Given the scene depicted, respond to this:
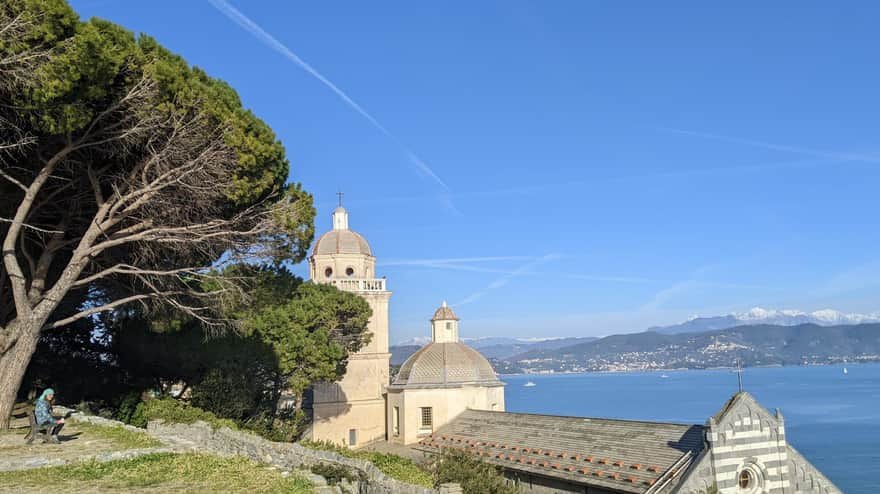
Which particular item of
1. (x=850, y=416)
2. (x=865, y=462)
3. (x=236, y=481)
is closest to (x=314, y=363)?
(x=236, y=481)

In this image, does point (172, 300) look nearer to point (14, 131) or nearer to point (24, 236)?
point (24, 236)

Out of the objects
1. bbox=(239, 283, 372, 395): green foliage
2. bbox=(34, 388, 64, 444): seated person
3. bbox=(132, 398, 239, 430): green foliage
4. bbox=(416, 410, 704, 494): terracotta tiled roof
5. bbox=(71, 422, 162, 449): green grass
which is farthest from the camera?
bbox=(239, 283, 372, 395): green foliage

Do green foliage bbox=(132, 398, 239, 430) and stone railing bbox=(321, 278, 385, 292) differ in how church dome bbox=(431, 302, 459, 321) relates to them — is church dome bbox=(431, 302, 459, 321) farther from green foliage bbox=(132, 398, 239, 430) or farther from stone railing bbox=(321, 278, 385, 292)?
green foliage bbox=(132, 398, 239, 430)

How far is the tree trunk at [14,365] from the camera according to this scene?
17703 mm

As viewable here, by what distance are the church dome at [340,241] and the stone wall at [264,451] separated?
97.3ft

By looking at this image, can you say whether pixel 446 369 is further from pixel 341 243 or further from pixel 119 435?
pixel 119 435

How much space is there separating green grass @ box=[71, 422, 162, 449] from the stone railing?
3054cm

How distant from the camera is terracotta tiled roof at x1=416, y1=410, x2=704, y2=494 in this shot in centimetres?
2562

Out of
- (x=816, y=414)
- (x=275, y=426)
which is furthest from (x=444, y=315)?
(x=816, y=414)

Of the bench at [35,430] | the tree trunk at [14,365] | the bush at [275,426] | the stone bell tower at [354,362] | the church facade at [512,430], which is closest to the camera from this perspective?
the bench at [35,430]

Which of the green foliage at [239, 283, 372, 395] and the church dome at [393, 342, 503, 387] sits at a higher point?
the green foliage at [239, 283, 372, 395]

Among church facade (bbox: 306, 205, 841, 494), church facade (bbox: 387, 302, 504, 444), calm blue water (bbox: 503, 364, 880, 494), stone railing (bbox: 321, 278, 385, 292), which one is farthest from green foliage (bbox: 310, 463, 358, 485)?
calm blue water (bbox: 503, 364, 880, 494)

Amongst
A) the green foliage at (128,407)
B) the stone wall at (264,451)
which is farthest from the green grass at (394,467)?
the green foliage at (128,407)

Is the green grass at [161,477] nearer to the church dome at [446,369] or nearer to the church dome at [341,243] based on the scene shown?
the church dome at [446,369]
